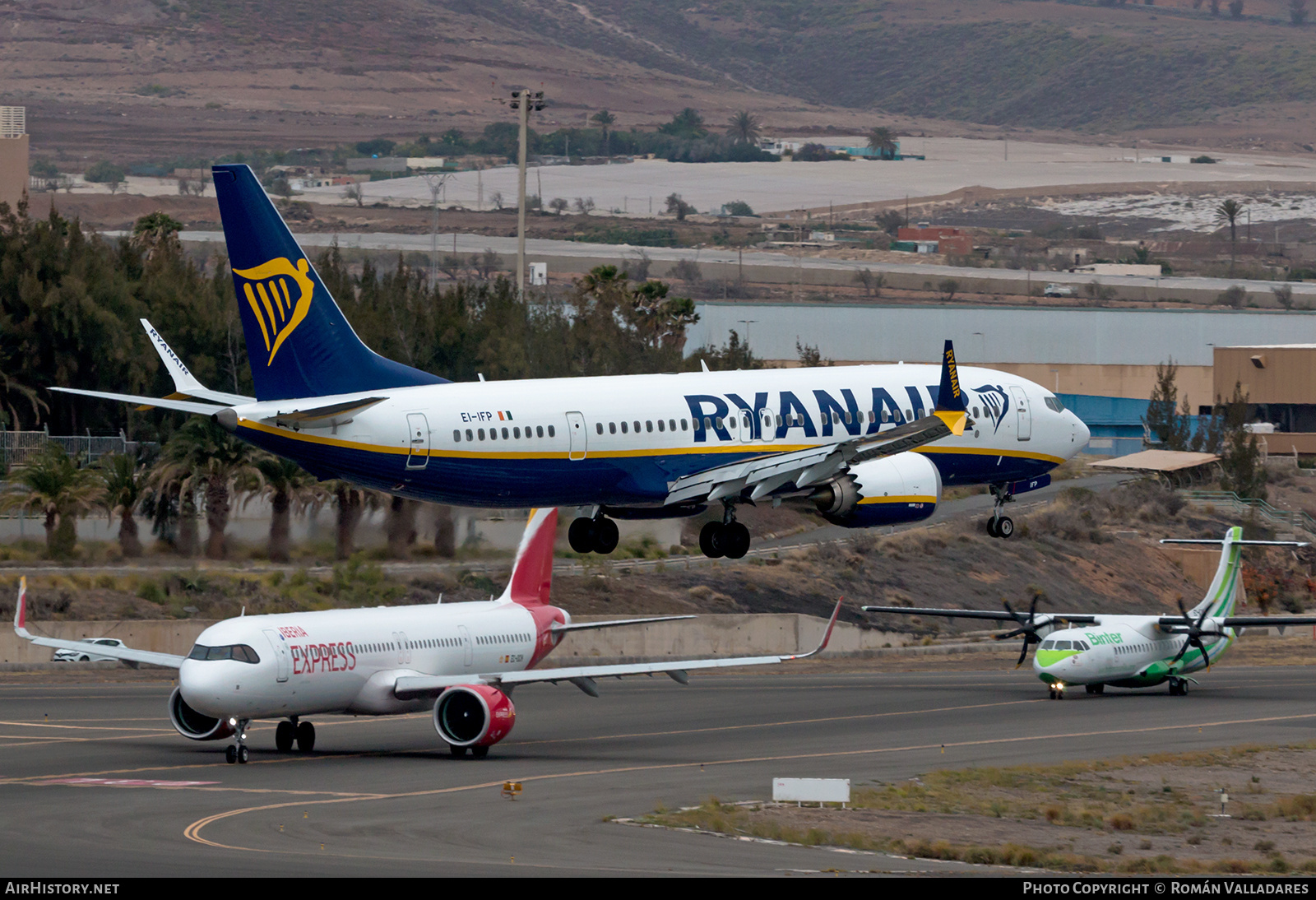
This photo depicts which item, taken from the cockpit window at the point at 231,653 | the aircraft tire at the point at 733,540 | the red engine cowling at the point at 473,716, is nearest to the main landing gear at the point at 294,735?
the red engine cowling at the point at 473,716

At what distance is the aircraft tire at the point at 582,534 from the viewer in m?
56.4

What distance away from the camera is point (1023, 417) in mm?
61312

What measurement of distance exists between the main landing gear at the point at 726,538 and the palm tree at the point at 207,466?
27.4 meters

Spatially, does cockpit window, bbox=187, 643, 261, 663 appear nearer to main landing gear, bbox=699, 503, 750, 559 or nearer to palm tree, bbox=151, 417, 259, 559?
main landing gear, bbox=699, 503, 750, 559

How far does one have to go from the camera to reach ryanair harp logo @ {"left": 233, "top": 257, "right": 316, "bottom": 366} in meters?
49.5

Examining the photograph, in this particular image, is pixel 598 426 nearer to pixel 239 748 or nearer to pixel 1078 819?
pixel 239 748

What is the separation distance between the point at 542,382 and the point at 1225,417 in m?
101

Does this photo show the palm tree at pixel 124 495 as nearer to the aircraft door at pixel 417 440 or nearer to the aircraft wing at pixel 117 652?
the aircraft wing at pixel 117 652

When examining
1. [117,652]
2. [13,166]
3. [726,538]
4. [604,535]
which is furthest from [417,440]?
[13,166]

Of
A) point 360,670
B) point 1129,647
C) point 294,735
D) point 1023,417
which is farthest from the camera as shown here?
point 1129,647

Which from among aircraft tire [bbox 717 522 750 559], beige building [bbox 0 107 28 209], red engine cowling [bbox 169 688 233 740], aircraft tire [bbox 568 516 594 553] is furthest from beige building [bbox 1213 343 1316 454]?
red engine cowling [bbox 169 688 233 740]

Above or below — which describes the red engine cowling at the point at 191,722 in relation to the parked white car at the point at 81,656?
above

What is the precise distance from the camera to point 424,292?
112312 mm

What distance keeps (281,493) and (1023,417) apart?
32256 millimetres
